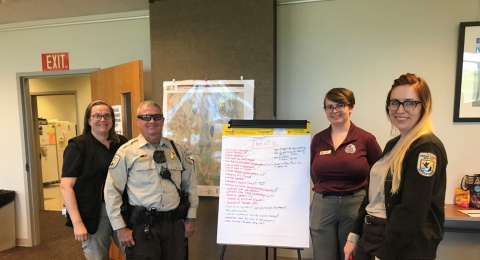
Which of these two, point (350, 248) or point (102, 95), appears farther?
point (102, 95)

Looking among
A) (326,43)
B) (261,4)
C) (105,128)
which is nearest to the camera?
(105,128)

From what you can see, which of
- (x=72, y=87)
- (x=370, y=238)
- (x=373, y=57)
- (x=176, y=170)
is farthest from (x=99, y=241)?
(x=72, y=87)

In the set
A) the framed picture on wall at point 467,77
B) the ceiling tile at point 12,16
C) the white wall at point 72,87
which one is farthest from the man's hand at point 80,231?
the white wall at point 72,87

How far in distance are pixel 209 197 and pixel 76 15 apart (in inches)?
90.6

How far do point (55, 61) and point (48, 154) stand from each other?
383cm

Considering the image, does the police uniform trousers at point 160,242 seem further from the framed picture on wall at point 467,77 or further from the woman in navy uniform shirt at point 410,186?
the framed picture on wall at point 467,77

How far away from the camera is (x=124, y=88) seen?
2.56m

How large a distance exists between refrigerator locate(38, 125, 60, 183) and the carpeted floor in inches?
101

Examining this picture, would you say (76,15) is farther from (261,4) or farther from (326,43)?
(326,43)

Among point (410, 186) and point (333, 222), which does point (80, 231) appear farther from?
point (410, 186)

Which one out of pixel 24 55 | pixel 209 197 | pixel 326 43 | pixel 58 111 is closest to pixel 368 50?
pixel 326 43

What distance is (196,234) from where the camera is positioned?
254cm

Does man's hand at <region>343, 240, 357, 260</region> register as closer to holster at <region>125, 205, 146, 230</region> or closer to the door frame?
holster at <region>125, 205, 146, 230</region>

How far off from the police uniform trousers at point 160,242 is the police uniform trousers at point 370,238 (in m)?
1.02
